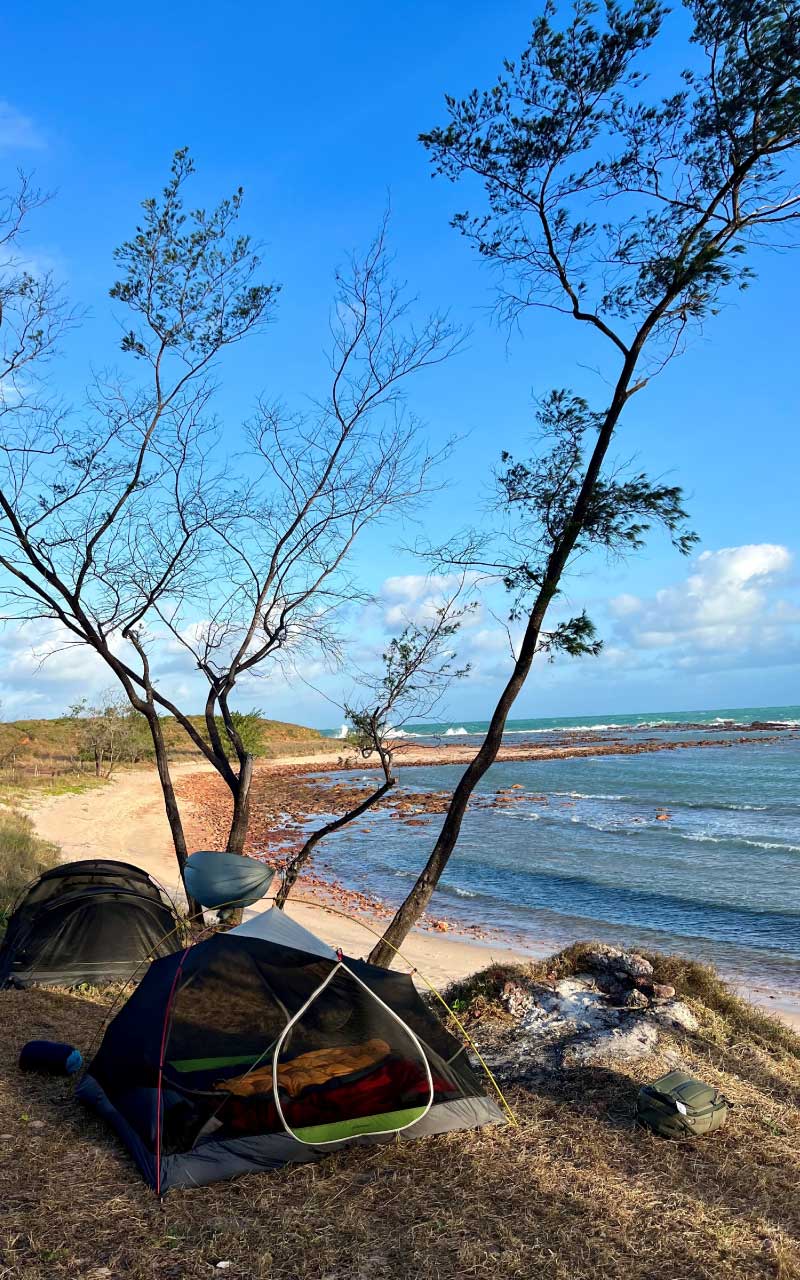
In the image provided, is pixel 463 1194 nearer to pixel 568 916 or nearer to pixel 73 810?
pixel 568 916

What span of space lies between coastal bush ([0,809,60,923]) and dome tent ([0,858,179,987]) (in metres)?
2.33

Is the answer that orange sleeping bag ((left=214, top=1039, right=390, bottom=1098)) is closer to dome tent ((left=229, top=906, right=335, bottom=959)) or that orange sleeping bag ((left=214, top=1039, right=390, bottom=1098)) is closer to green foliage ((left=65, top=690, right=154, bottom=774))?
dome tent ((left=229, top=906, right=335, bottom=959))

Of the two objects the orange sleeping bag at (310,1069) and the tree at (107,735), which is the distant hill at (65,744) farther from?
the orange sleeping bag at (310,1069)

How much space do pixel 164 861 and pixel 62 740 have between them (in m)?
39.3

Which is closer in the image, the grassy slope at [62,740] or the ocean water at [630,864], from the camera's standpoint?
the ocean water at [630,864]

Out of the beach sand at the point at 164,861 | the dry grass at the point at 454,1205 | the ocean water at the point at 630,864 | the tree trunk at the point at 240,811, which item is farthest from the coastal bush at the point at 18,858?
the dry grass at the point at 454,1205

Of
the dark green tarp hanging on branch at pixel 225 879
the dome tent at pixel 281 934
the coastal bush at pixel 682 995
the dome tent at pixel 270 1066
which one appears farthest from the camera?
the coastal bush at pixel 682 995

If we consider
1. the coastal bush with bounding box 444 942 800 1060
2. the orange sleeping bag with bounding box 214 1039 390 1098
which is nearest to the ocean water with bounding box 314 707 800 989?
the coastal bush with bounding box 444 942 800 1060

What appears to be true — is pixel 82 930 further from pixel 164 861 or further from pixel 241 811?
pixel 164 861

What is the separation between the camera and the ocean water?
15.2 meters

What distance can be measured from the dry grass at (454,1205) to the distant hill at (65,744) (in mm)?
38605

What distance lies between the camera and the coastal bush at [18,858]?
13.5 metres

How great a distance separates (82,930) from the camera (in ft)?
31.8

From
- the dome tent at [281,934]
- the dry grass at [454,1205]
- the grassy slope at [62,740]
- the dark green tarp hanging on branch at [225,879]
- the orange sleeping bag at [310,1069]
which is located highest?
the grassy slope at [62,740]
